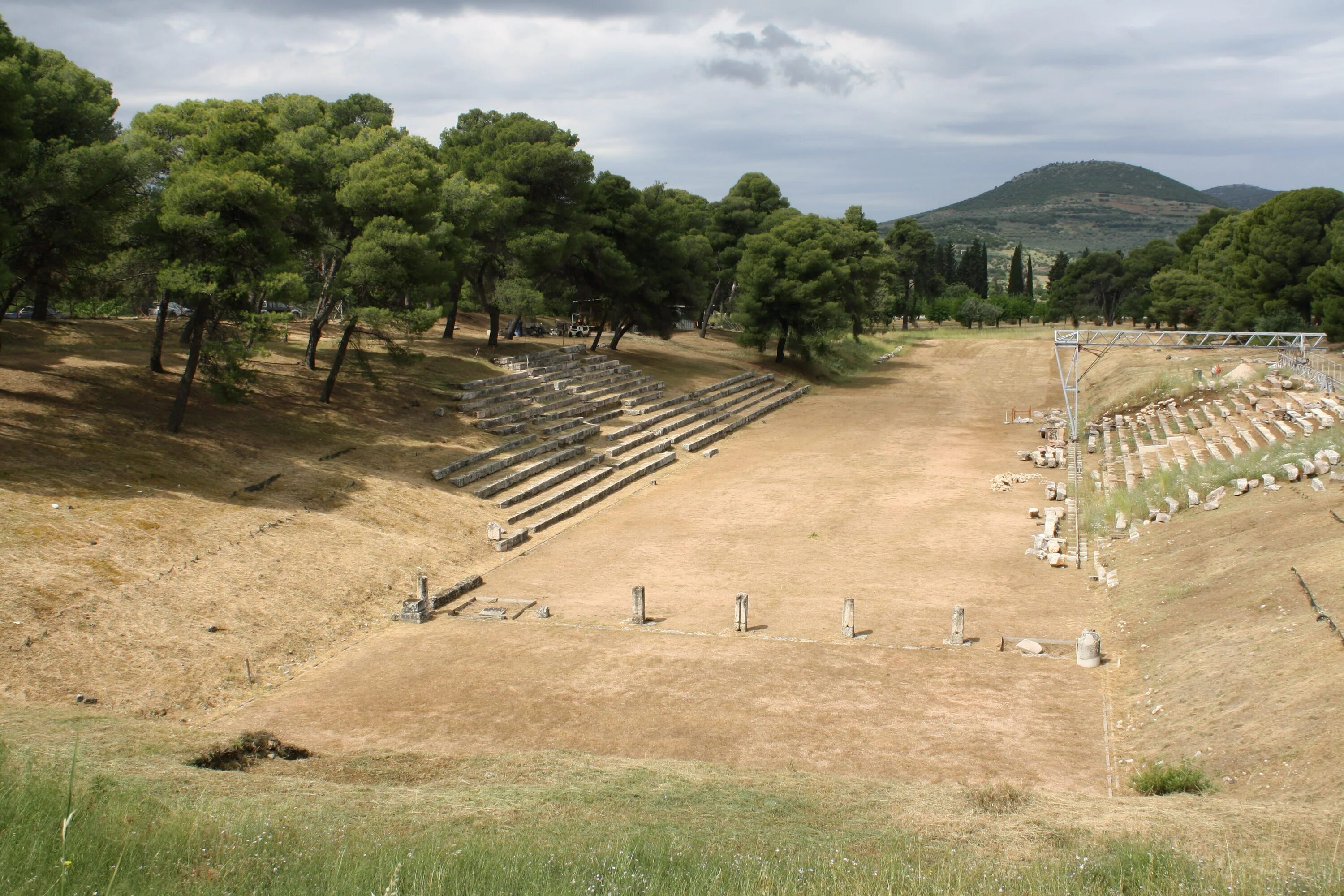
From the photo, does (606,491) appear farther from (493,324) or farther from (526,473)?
(493,324)

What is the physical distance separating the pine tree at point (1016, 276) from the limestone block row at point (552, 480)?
89930 millimetres

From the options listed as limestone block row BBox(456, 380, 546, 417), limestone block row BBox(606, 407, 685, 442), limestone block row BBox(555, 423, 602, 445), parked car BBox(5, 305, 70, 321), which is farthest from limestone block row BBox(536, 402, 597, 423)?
parked car BBox(5, 305, 70, 321)

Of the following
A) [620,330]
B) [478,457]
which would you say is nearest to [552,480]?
[478,457]

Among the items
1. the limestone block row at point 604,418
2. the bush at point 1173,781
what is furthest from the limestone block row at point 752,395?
the bush at point 1173,781

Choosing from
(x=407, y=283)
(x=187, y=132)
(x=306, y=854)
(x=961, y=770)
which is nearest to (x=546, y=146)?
(x=407, y=283)

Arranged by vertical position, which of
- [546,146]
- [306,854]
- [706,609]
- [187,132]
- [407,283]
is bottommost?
[706,609]

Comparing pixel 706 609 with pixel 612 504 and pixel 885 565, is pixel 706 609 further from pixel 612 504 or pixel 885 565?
pixel 612 504

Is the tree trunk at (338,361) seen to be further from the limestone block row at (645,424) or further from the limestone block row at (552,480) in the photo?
the limestone block row at (645,424)

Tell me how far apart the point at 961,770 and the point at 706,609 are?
7712 millimetres

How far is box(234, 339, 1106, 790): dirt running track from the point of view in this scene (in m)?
12.6

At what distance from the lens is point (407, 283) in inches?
1123

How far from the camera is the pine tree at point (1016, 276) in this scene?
111m

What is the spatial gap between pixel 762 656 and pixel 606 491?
45.2ft

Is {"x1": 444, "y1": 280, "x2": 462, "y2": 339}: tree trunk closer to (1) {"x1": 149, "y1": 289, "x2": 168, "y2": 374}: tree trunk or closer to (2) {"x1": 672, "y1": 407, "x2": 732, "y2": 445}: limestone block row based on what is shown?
(2) {"x1": 672, "y1": 407, "x2": 732, "y2": 445}: limestone block row
